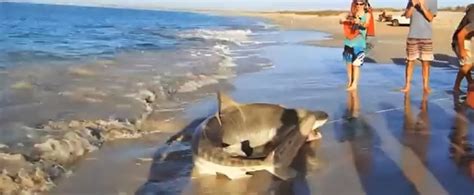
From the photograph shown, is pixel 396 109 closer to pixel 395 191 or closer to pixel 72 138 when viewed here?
pixel 395 191

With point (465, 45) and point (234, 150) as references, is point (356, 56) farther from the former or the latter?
point (234, 150)

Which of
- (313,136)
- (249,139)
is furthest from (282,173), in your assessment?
(313,136)

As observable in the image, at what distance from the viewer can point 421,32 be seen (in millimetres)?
9656

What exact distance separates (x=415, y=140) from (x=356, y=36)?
3904 mm

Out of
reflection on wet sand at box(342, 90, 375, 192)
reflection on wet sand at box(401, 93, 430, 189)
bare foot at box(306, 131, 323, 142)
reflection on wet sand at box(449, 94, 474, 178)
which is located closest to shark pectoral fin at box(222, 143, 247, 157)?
reflection on wet sand at box(342, 90, 375, 192)

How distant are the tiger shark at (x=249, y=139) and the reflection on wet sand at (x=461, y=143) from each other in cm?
138

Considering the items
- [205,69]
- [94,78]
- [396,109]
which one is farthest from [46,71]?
[396,109]

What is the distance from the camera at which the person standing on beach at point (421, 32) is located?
9.49 meters

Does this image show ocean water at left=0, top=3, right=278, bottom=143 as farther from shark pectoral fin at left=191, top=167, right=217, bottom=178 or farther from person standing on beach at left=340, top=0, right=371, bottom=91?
person standing on beach at left=340, top=0, right=371, bottom=91

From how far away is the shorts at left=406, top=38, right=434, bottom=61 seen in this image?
9711 mm

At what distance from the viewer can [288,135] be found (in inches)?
220

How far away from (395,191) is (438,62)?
37.2 feet

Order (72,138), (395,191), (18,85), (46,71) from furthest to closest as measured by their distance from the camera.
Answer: (46,71) < (18,85) < (72,138) < (395,191)

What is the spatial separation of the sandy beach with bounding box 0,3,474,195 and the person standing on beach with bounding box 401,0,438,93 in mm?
557
